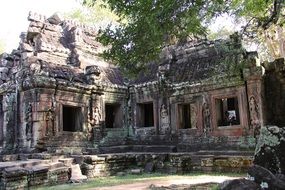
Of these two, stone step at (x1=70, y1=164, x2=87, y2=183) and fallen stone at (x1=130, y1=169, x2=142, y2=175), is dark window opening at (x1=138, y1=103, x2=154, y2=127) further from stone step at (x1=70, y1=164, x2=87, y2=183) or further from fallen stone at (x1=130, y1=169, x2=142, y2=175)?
stone step at (x1=70, y1=164, x2=87, y2=183)

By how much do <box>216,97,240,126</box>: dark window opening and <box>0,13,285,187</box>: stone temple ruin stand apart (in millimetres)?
98

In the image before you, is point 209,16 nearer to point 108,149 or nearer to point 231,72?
point 231,72

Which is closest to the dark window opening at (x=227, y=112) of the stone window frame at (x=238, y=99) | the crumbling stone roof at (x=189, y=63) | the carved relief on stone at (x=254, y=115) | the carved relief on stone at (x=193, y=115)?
the stone window frame at (x=238, y=99)

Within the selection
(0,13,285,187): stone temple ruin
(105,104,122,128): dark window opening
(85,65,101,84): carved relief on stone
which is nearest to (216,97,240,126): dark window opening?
(0,13,285,187): stone temple ruin

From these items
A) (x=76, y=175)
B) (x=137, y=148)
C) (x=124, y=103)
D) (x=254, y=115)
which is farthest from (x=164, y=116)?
(x=76, y=175)

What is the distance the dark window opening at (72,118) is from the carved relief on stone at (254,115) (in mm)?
6608

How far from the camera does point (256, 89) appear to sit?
1135 cm

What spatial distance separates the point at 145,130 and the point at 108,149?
195cm

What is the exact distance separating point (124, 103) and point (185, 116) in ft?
9.45

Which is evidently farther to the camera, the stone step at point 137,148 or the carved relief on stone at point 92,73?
the carved relief on stone at point 92,73

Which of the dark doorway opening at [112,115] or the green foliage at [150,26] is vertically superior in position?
the green foliage at [150,26]

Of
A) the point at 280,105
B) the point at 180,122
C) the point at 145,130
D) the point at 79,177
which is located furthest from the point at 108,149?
the point at 280,105

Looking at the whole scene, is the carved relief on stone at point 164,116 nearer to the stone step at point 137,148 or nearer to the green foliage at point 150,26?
the stone step at point 137,148

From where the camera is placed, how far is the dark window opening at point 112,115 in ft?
50.3
